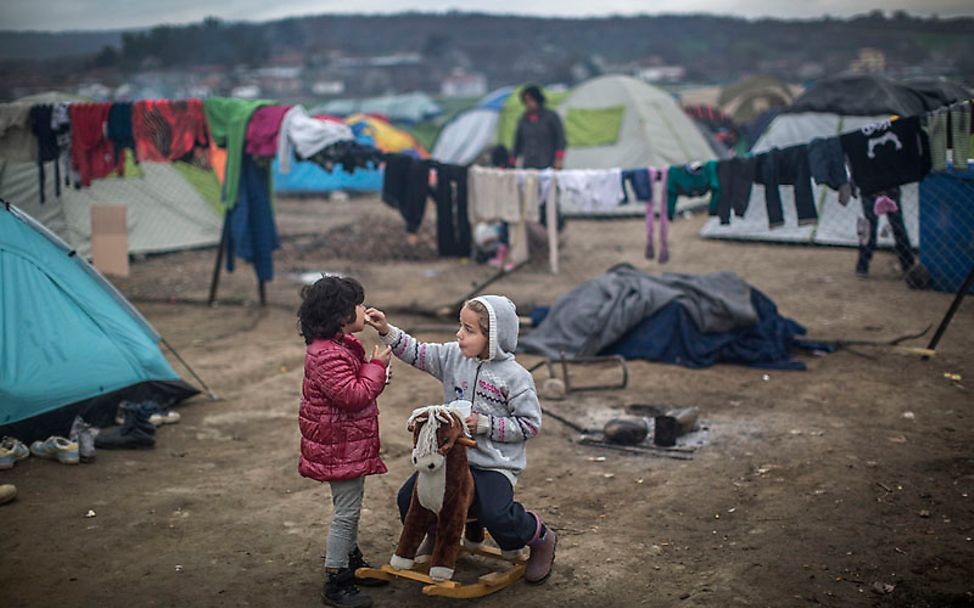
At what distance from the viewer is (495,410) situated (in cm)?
407

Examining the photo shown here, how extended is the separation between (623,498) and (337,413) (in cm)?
204

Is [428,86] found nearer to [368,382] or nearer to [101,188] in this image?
[101,188]

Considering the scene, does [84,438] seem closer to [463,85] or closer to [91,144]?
[91,144]

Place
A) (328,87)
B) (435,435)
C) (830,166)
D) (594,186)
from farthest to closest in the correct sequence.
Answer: (328,87)
(594,186)
(830,166)
(435,435)

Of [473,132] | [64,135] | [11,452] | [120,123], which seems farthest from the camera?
[473,132]

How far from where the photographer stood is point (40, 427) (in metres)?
5.94

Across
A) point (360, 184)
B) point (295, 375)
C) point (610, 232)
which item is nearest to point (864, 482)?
point (295, 375)

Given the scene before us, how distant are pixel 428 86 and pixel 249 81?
7.99 metres

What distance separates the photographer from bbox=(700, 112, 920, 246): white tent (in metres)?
13.1

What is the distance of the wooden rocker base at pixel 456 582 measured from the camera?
154 inches

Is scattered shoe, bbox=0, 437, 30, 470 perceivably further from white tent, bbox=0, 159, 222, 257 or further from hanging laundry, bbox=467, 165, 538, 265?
white tent, bbox=0, 159, 222, 257

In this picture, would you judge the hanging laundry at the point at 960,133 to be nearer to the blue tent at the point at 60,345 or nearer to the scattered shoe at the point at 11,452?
the blue tent at the point at 60,345

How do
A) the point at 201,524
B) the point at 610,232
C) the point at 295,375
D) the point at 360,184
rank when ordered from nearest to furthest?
the point at 201,524 < the point at 295,375 < the point at 610,232 < the point at 360,184

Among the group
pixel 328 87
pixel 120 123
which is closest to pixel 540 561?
pixel 120 123
